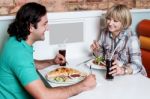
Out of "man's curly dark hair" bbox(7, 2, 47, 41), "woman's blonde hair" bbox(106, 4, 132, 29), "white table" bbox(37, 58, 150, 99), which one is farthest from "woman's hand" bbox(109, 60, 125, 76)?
"man's curly dark hair" bbox(7, 2, 47, 41)

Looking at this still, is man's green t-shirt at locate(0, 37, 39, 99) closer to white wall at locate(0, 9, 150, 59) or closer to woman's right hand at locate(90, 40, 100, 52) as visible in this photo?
white wall at locate(0, 9, 150, 59)

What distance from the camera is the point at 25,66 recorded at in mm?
1401

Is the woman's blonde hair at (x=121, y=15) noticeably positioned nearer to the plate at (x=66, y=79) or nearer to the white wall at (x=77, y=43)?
the white wall at (x=77, y=43)

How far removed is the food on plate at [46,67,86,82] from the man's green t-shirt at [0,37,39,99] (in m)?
0.20

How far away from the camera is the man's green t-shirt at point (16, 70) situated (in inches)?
55.0

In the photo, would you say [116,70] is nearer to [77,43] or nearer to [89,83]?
[89,83]

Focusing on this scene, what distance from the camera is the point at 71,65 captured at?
2.03 m

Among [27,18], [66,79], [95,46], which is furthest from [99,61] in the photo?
[27,18]

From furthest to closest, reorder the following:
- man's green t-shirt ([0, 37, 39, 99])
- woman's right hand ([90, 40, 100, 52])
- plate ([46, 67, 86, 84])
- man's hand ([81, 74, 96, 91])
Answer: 1. woman's right hand ([90, 40, 100, 52])
2. plate ([46, 67, 86, 84])
3. man's hand ([81, 74, 96, 91])
4. man's green t-shirt ([0, 37, 39, 99])

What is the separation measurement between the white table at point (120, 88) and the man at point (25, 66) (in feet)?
0.20

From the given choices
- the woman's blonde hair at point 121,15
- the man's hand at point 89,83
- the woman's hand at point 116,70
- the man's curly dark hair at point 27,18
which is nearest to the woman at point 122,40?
the woman's blonde hair at point 121,15

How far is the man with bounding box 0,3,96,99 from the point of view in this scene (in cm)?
140

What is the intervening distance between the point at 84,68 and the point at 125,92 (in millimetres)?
487

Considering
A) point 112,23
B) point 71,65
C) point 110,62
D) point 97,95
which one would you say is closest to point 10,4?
A: point 71,65
